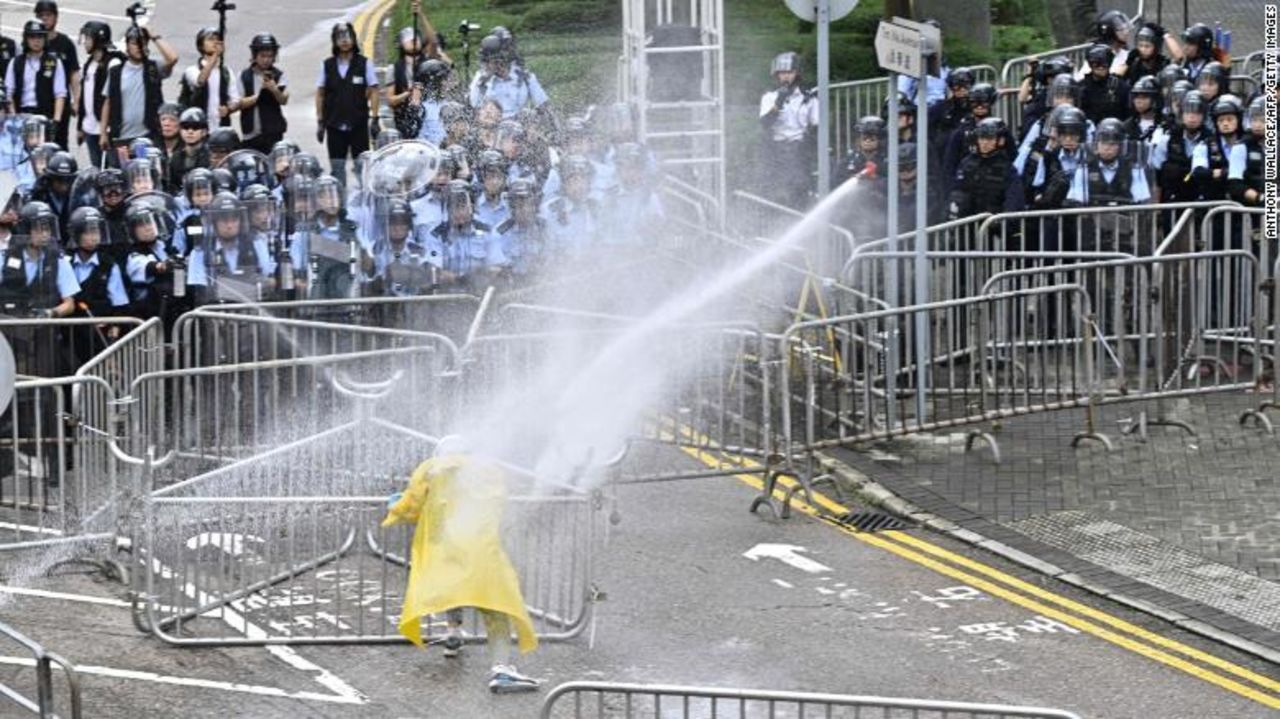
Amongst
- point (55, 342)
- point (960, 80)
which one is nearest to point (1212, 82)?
point (960, 80)

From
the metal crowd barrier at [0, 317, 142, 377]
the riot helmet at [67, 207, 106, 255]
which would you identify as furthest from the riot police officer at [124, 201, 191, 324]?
the metal crowd barrier at [0, 317, 142, 377]

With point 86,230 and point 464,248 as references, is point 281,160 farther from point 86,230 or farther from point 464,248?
point 86,230

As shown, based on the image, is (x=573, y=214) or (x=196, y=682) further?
(x=573, y=214)

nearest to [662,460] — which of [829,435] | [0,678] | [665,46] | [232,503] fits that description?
[829,435]

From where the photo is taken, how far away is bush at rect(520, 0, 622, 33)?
32.9m

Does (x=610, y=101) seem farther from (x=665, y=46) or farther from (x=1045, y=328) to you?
(x=1045, y=328)

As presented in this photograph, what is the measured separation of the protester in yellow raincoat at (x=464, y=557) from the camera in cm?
1316

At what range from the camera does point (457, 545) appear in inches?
522

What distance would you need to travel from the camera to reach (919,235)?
18.0 meters

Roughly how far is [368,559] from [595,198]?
622 centimetres

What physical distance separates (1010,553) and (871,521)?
3.70 ft

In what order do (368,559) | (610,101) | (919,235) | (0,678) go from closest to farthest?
(0,678), (368,559), (919,235), (610,101)

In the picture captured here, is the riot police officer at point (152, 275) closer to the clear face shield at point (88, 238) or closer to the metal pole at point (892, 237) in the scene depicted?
the clear face shield at point (88, 238)

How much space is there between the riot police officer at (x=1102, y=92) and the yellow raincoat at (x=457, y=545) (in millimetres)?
10209
